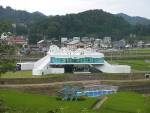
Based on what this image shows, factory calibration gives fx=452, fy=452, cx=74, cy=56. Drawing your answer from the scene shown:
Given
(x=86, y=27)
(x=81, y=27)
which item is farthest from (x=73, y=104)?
(x=86, y=27)

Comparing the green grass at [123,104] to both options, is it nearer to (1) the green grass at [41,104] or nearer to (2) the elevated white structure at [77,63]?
(1) the green grass at [41,104]

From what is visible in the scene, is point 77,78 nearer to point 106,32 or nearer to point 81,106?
point 81,106

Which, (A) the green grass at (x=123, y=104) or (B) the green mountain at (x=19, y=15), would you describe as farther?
(B) the green mountain at (x=19, y=15)

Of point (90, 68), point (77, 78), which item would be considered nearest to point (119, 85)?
point (77, 78)

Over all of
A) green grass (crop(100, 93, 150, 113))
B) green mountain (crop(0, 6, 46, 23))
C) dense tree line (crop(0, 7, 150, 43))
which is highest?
green mountain (crop(0, 6, 46, 23))

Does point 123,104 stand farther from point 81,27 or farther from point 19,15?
point 19,15

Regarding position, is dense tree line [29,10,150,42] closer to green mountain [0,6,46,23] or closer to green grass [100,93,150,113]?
green mountain [0,6,46,23]

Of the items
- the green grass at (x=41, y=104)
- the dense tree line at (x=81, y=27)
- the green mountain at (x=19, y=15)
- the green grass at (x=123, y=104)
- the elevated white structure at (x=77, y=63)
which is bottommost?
the green grass at (x=123, y=104)

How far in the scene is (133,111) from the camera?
25547mm

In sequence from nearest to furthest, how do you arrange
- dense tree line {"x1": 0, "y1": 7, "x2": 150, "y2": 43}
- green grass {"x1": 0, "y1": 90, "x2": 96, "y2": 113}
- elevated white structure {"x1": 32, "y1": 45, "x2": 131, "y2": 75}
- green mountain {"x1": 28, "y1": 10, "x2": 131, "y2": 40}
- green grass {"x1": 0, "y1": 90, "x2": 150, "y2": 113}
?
green grass {"x1": 0, "y1": 90, "x2": 96, "y2": 113}, green grass {"x1": 0, "y1": 90, "x2": 150, "y2": 113}, elevated white structure {"x1": 32, "y1": 45, "x2": 131, "y2": 75}, dense tree line {"x1": 0, "y1": 7, "x2": 150, "y2": 43}, green mountain {"x1": 28, "y1": 10, "x2": 131, "y2": 40}

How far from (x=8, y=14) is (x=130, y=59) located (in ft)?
295

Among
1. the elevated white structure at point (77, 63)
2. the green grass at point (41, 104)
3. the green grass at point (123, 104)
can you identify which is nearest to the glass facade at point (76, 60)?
the elevated white structure at point (77, 63)

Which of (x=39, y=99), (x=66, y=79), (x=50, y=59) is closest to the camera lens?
(x=39, y=99)

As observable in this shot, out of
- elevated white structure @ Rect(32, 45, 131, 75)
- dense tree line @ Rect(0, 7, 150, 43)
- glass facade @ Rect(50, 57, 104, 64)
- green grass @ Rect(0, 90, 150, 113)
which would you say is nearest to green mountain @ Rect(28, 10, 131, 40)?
dense tree line @ Rect(0, 7, 150, 43)
